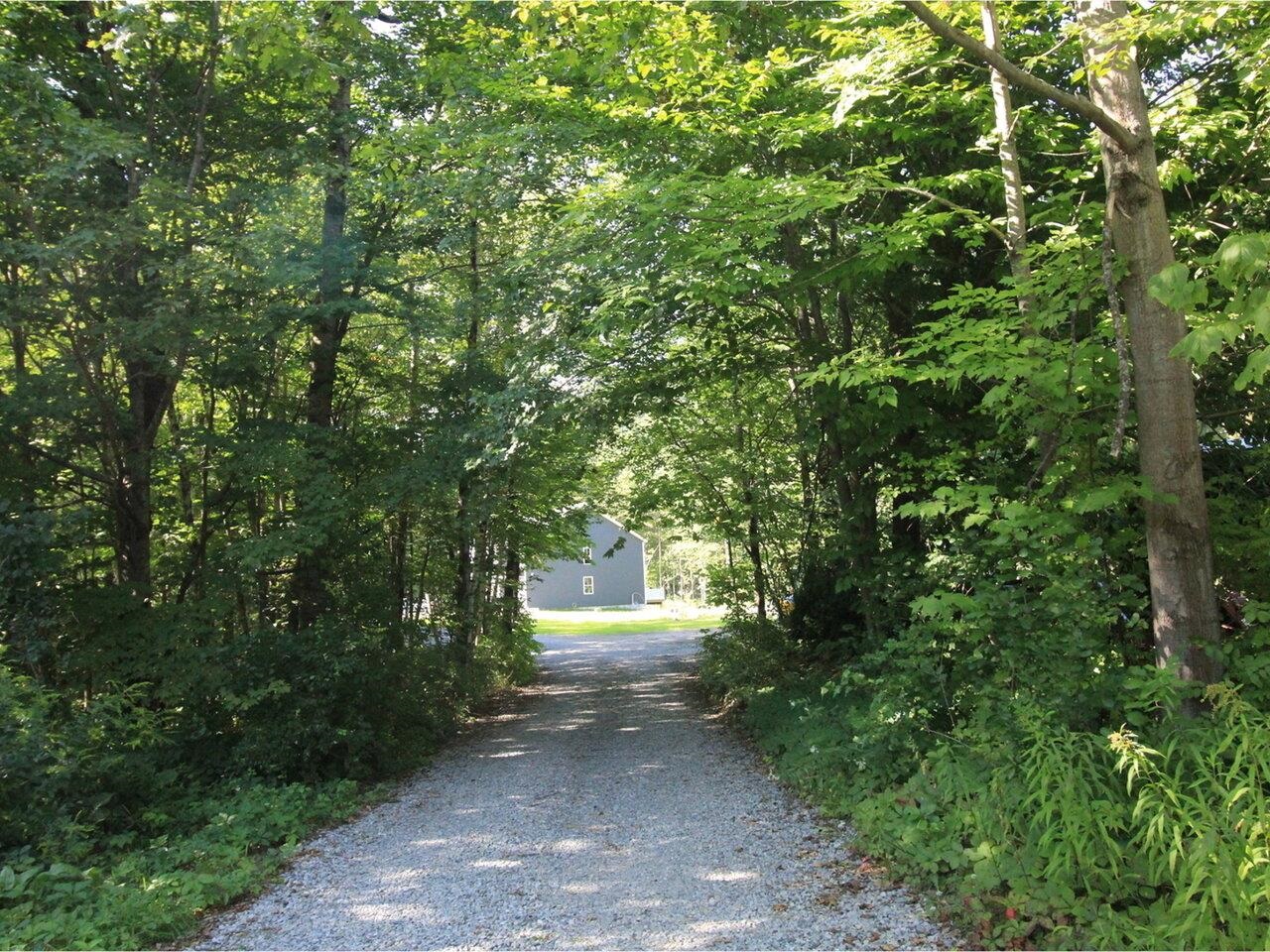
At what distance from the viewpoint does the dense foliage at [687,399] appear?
14.9ft

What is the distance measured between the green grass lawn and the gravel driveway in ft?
72.5

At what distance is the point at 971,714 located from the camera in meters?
5.41

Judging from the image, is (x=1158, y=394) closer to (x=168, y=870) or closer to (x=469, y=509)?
(x=168, y=870)

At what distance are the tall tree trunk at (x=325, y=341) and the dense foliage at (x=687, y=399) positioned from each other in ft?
0.27

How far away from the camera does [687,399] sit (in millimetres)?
12328

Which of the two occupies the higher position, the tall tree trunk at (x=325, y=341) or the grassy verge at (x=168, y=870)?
the tall tree trunk at (x=325, y=341)

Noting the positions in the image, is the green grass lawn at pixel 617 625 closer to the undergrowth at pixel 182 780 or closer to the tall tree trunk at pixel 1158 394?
the undergrowth at pixel 182 780

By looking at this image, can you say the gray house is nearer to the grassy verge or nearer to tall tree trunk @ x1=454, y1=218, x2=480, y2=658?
tall tree trunk @ x1=454, y1=218, x2=480, y2=658

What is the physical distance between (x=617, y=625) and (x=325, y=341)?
Result: 2653 cm

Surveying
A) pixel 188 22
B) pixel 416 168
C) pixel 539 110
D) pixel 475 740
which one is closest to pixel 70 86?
pixel 188 22

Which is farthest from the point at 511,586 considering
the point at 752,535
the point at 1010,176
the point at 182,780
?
the point at 1010,176

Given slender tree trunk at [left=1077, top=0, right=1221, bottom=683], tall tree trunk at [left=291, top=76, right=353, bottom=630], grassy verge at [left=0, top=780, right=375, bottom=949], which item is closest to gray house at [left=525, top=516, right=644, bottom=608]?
tall tree trunk at [left=291, top=76, right=353, bottom=630]

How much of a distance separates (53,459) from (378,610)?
3.78 meters

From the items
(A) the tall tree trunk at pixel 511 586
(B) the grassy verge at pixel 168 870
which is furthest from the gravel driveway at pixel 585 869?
(A) the tall tree trunk at pixel 511 586
